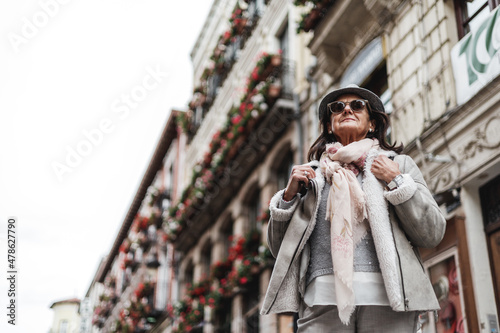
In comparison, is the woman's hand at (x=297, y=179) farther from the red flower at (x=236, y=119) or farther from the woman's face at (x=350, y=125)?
the red flower at (x=236, y=119)

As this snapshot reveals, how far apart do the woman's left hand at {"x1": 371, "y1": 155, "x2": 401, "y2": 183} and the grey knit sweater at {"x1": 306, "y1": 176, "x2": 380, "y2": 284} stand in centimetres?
27

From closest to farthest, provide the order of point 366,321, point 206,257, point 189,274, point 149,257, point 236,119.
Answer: point 366,321, point 236,119, point 206,257, point 189,274, point 149,257

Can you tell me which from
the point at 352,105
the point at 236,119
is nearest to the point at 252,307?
the point at 236,119

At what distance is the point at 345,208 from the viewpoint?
306 centimetres

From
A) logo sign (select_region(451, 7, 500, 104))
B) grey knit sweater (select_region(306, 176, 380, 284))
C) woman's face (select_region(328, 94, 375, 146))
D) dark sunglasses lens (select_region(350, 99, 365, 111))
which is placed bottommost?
grey knit sweater (select_region(306, 176, 380, 284))

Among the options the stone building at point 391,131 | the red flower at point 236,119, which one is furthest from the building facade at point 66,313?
the red flower at point 236,119

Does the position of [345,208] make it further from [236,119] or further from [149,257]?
[149,257]

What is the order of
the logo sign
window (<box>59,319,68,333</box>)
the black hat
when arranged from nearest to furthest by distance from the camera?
the black hat
the logo sign
window (<box>59,319,68,333</box>)

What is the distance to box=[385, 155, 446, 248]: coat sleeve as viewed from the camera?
3.04 m

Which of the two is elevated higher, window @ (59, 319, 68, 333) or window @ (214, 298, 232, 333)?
window @ (59, 319, 68, 333)

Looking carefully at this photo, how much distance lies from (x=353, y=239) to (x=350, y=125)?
0.68 meters

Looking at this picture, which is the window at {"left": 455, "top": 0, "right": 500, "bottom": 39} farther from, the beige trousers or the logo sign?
the beige trousers

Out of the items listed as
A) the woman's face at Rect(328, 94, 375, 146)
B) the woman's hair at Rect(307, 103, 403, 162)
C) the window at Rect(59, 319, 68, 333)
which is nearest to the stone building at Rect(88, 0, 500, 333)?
the woman's hair at Rect(307, 103, 403, 162)

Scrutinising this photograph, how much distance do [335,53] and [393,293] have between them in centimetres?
964
